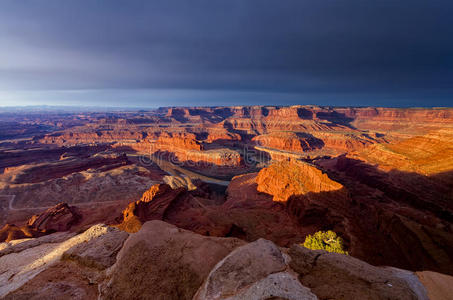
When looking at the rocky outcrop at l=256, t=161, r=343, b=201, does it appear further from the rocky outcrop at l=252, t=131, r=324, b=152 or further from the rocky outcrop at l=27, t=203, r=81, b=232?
the rocky outcrop at l=252, t=131, r=324, b=152

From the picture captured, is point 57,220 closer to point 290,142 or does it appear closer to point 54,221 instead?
point 54,221

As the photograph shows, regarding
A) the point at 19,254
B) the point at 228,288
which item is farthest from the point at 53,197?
the point at 228,288

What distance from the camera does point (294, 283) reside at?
4762 mm

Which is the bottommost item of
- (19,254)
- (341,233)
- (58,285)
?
(341,233)

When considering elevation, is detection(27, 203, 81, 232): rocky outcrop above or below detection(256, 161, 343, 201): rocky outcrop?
below

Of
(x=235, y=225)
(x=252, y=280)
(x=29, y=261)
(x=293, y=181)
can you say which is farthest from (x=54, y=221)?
(x=293, y=181)

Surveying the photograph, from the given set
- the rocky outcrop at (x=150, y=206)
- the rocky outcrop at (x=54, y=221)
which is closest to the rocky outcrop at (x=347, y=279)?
the rocky outcrop at (x=150, y=206)

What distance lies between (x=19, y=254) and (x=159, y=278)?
8703 millimetres

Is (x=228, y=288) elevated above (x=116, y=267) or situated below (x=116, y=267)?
above

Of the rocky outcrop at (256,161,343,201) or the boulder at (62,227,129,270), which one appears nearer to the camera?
the boulder at (62,227,129,270)

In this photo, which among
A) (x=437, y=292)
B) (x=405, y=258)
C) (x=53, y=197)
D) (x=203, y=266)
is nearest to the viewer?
(x=437, y=292)

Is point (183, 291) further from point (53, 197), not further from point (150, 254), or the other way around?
point (53, 197)

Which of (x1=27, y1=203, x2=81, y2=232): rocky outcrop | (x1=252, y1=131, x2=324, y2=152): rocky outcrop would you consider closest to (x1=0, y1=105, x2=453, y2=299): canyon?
(x1=27, y1=203, x2=81, y2=232): rocky outcrop

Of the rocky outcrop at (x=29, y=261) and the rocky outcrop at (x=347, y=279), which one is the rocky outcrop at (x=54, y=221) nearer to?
the rocky outcrop at (x=29, y=261)
